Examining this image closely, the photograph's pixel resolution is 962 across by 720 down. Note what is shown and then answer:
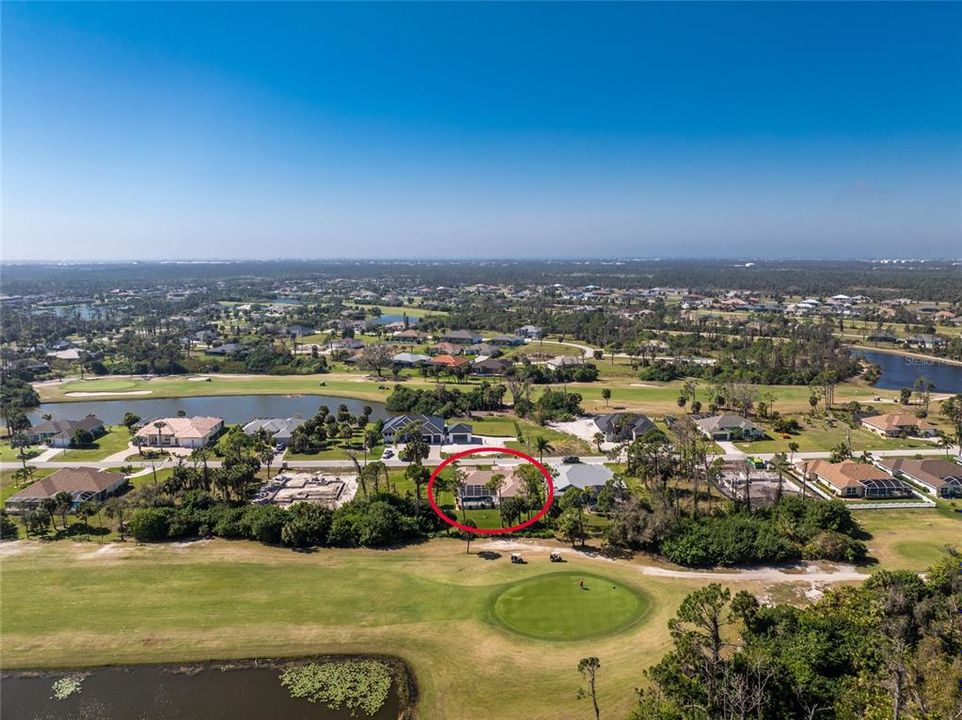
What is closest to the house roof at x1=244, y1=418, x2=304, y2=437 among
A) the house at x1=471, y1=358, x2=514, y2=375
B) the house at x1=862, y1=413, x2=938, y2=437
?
the house at x1=471, y1=358, x2=514, y2=375

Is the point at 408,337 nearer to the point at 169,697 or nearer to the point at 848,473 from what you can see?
the point at 848,473

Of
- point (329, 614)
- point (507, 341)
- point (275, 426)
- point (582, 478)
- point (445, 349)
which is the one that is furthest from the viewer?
point (507, 341)

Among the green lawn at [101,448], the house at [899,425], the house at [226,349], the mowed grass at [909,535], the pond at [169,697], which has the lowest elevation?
the pond at [169,697]

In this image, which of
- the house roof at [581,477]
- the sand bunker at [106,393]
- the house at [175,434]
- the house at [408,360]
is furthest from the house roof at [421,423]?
the sand bunker at [106,393]

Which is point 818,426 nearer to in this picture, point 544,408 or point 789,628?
point 544,408

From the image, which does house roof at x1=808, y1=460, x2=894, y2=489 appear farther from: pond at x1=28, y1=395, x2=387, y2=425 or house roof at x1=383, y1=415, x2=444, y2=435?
pond at x1=28, y1=395, x2=387, y2=425

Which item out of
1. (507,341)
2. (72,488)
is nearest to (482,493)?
(72,488)

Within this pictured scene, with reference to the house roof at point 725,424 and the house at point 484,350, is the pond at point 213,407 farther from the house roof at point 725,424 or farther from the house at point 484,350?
the house roof at point 725,424
